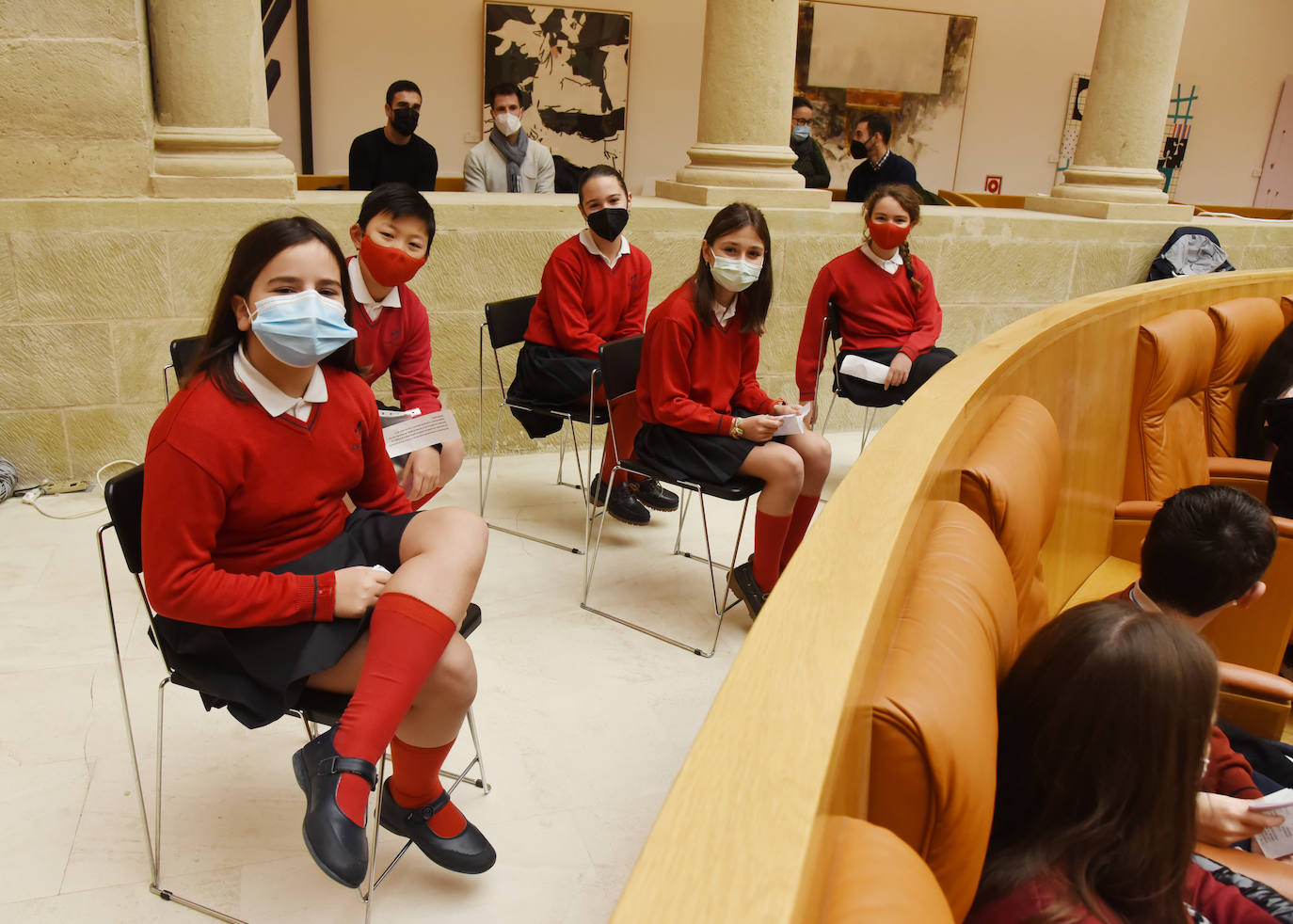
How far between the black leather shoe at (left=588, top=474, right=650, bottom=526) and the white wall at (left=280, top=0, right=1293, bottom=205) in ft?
15.5

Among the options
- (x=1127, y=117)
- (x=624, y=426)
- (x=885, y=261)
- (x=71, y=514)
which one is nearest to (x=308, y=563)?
(x=624, y=426)

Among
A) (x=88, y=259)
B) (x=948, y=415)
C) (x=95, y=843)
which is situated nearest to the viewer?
(x=948, y=415)

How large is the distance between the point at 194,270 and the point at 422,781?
8.33 feet

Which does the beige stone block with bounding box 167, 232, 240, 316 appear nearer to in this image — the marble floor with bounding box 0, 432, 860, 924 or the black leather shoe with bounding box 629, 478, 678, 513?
the marble floor with bounding box 0, 432, 860, 924

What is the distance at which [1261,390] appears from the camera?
3.46m

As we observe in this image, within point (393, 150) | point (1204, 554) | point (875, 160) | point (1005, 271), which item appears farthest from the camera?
point (875, 160)

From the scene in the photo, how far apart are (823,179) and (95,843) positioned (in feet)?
19.5

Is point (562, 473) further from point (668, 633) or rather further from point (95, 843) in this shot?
point (95, 843)

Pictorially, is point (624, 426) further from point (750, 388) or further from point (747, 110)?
point (747, 110)

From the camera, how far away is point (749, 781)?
2.40 feet

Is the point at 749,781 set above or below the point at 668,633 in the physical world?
above

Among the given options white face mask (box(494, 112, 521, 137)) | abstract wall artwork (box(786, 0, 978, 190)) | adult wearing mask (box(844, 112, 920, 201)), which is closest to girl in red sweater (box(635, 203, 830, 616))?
white face mask (box(494, 112, 521, 137))

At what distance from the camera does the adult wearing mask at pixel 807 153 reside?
6.39 metres

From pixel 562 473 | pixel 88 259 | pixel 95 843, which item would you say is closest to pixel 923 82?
pixel 562 473
